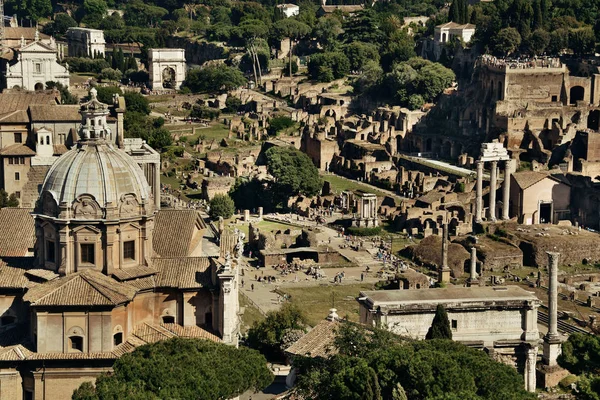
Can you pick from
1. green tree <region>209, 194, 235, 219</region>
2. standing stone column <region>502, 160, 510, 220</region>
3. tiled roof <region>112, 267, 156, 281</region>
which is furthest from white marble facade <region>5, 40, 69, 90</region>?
tiled roof <region>112, 267, 156, 281</region>

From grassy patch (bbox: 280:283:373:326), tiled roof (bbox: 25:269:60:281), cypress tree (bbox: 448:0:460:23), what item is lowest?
grassy patch (bbox: 280:283:373:326)

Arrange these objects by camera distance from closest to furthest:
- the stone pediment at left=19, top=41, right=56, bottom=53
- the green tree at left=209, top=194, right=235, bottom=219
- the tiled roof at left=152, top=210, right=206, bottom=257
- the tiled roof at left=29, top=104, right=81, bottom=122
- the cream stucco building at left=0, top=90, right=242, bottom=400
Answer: the cream stucco building at left=0, top=90, right=242, bottom=400, the tiled roof at left=152, top=210, right=206, bottom=257, the tiled roof at left=29, top=104, right=81, bottom=122, the green tree at left=209, top=194, right=235, bottom=219, the stone pediment at left=19, top=41, right=56, bottom=53

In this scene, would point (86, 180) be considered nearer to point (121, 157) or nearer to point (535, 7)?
point (121, 157)

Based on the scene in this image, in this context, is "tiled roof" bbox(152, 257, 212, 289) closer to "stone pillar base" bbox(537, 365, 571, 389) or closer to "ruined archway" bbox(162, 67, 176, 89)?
"stone pillar base" bbox(537, 365, 571, 389)

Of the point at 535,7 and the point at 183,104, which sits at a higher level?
the point at 535,7

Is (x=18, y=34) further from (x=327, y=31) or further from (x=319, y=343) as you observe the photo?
(x=319, y=343)

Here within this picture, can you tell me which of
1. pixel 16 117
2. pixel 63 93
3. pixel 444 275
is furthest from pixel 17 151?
pixel 63 93

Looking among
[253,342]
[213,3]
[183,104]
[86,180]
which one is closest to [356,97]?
[183,104]

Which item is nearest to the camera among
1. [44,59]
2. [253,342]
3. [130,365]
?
[130,365]
